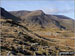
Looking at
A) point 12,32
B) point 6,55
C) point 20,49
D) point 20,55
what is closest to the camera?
point 6,55

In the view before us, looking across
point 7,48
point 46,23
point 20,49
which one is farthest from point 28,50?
point 46,23

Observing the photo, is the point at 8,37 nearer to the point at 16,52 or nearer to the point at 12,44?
the point at 12,44

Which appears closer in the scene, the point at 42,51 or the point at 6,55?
the point at 6,55

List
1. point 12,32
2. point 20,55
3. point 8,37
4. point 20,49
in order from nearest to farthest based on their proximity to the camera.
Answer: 1. point 20,55
2. point 20,49
3. point 8,37
4. point 12,32

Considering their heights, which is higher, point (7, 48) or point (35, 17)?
point (7, 48)

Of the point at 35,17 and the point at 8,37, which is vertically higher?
the point at 8,37

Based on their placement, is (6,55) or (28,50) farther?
(28,50)

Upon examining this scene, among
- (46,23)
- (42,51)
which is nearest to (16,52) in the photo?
(42,51)

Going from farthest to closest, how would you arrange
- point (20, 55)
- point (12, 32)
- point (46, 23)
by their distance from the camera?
point (46, 23) < point (12, 32) < point (20, 55)

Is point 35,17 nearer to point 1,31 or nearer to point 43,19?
point 43,19

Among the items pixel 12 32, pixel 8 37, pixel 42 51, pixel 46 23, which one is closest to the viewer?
pixel 42 51
